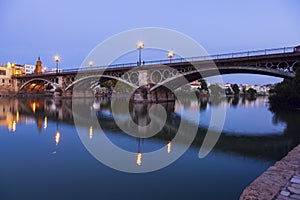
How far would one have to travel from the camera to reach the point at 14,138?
504 inches

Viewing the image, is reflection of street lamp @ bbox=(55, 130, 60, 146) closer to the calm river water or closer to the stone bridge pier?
the calm river water

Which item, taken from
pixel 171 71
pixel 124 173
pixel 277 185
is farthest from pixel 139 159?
pixel 171 71

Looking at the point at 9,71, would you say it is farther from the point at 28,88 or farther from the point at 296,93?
the point at 296,93

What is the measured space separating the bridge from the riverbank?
25.6 meters

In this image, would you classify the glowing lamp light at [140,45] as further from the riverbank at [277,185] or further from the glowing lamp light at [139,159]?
the riverbank at [277,185]

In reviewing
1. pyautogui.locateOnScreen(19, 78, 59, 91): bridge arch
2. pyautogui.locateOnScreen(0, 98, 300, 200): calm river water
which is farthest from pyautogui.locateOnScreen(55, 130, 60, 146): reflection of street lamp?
pyautogui.locateOnScreen(19, 78, 59, 91): bridge arch

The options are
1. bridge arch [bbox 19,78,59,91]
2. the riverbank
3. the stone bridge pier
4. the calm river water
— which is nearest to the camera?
the riverbank

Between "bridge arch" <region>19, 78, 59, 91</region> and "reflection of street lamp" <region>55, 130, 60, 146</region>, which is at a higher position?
"bridge arch" <region>19, 78, 59, 91</region>

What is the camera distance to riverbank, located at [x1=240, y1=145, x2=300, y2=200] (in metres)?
5.06

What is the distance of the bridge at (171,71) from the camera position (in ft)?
96.6

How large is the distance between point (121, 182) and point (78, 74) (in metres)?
51.2

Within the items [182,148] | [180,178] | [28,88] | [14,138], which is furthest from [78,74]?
[180,178]

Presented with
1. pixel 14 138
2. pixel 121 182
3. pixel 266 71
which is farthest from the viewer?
pixel 266 71

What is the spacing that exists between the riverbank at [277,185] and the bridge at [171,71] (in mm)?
25602
